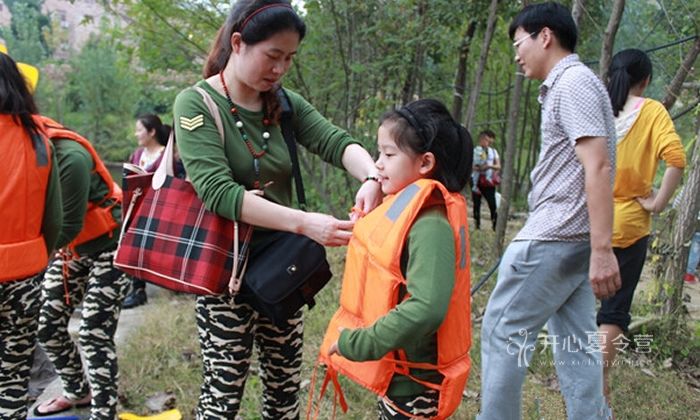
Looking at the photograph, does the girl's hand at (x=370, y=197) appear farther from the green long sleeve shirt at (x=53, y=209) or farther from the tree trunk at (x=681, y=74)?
the tree trunk at (x=681, y=74)

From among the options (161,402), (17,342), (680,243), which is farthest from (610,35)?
(17,342)

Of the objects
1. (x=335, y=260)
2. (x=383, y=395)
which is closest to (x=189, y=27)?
(x=335, y=260)

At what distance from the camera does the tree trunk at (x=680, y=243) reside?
377cm

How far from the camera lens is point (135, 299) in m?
6.00

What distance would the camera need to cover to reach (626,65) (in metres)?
3.01

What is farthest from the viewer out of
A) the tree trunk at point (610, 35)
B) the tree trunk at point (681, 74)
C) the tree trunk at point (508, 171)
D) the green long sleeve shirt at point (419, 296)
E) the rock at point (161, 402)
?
the tree trunk at point (508, 171)

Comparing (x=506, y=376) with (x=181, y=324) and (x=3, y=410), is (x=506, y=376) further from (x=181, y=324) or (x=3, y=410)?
(x=181, y=324)

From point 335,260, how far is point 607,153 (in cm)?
433

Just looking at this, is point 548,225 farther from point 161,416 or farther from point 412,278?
point 161,416

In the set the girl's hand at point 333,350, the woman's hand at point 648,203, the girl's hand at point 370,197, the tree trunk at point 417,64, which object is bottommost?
the girl's hand at point 333,350

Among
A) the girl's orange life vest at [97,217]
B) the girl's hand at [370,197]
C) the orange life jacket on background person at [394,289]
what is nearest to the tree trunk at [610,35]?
the girl's hand at [370,197]

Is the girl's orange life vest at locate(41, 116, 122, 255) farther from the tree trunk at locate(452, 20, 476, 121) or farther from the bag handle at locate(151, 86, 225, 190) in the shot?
the tree trunk at locate(452, 20, 476, 121)

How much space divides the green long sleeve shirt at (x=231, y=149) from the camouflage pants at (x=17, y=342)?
1082 millimetres

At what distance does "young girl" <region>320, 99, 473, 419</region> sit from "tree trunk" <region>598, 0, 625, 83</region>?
2.19 metres
